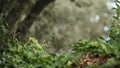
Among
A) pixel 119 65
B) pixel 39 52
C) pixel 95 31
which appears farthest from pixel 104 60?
pixel 95 31

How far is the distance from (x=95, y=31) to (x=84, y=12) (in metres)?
1.88

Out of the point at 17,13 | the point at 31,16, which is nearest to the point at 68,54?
the point at 17,13

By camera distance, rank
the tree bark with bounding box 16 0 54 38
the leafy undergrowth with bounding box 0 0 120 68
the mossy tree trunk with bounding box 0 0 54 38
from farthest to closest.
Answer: the tree bark with bounding box 16 0 54 38, the mossy tree trunk with bounding box 0 0 54 38, the leafy undergrowth with bounding box 0 0 120 68

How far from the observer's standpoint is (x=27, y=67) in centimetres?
510

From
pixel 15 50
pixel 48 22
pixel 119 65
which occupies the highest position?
pixel 48 22

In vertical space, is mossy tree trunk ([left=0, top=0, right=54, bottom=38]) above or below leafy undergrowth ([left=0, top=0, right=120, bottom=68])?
above

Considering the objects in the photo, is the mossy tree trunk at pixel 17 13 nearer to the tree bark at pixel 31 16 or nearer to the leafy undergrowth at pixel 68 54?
the tree bark at pixel 31 16

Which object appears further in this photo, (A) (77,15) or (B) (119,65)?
(A) (77,15)

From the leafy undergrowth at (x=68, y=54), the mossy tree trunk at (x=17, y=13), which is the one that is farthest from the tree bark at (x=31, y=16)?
the leafy undergrowth at (x=68, y=54)

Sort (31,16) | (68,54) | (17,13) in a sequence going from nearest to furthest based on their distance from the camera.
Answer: (68,54) < (17,13) < (31,16)

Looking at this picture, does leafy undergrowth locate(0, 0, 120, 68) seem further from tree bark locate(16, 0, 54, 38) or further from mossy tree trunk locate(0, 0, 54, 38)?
tree bark locate(16, 0, 54, 38)

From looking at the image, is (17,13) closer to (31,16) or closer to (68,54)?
(31,16)

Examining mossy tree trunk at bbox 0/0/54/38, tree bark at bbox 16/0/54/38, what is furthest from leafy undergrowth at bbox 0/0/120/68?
tree bark at bbox 16/0/54/38

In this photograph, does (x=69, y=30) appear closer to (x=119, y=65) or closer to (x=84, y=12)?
(x=84, y=12)
